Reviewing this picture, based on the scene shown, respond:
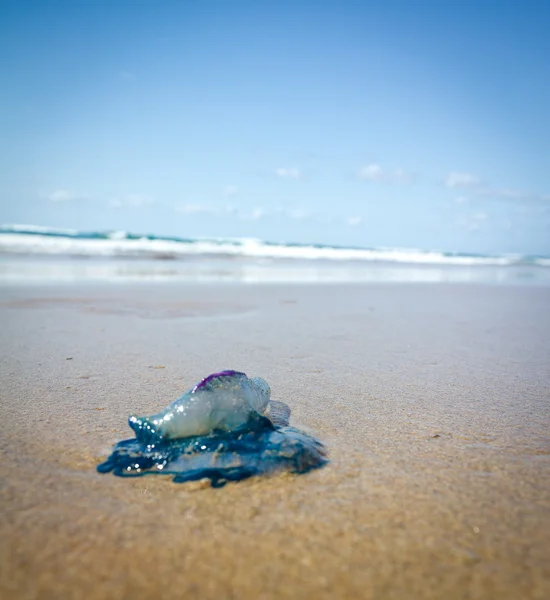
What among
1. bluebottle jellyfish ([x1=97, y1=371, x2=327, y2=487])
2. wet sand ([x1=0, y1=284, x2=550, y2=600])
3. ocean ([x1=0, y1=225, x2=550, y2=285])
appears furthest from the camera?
ocean ([x1=0, y1=225, x2=550, y2=285])

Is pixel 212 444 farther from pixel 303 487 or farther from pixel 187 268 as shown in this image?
pixel 187 268

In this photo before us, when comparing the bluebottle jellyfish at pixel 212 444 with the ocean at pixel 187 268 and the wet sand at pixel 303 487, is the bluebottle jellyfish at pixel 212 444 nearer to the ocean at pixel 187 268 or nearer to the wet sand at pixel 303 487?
the wet sand at pixel 303 487

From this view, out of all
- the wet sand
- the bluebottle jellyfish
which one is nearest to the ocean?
the wet sand

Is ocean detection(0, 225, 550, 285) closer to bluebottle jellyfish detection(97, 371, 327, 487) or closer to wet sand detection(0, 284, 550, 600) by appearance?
wet sand detection(0, 284, 550, 600)

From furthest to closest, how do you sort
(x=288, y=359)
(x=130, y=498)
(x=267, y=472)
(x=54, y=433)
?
(x=288, y=359) → (x=54, y=433) → (x=267, y=472) → (x=130, y=498)

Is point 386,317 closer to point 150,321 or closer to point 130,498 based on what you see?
point 150,321

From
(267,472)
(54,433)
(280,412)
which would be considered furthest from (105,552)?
(280,412)
